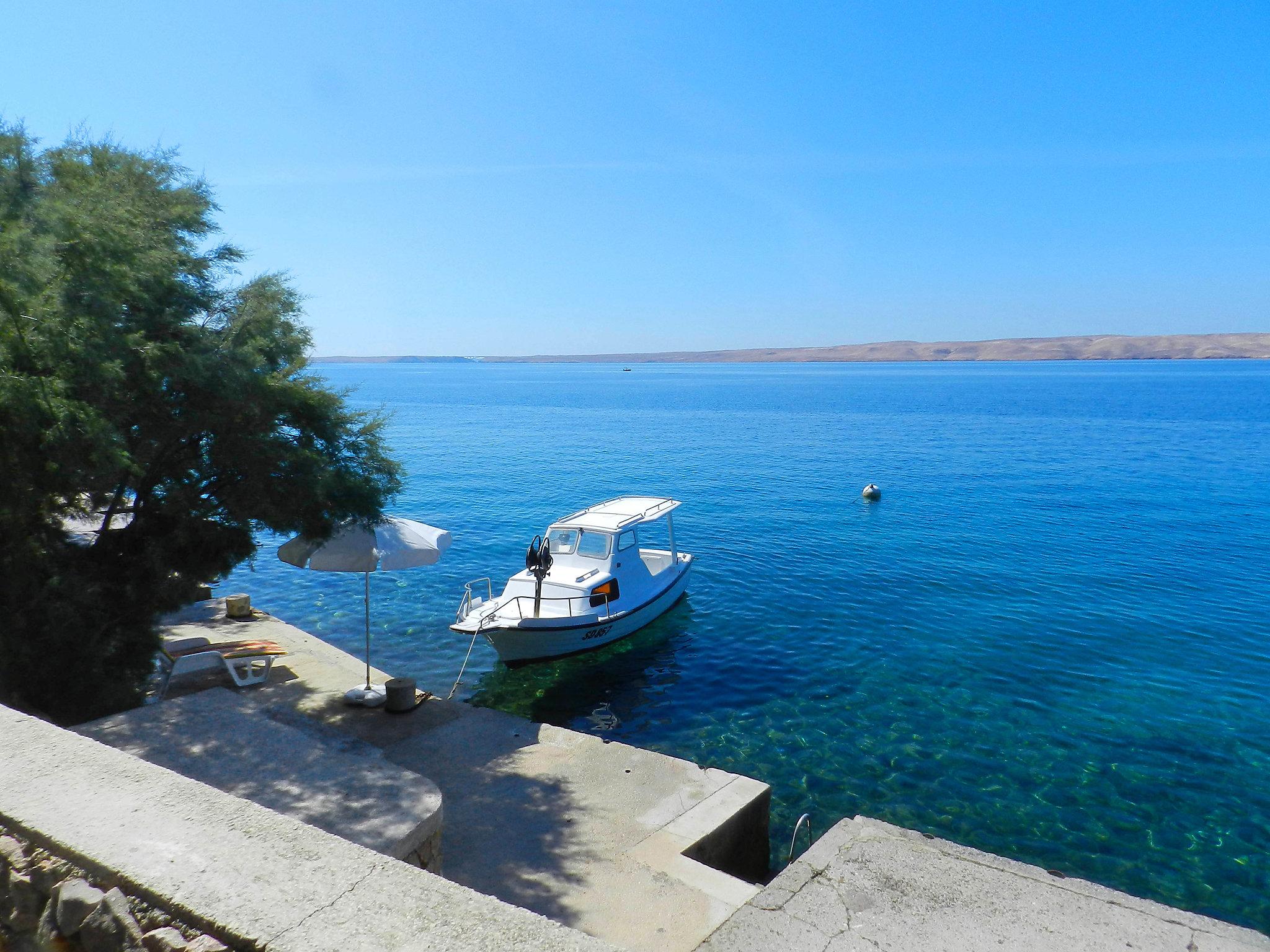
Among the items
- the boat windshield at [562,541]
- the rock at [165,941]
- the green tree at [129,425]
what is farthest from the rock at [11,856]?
the boat windshield at [562,541]

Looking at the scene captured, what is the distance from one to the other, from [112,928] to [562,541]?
15423 millimetres

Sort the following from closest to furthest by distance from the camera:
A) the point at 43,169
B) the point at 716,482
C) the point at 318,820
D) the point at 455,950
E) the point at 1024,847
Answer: the point at 455,950 → the point at 318,820 → the point at 1024,847 → the point at 43,169 → the point at 716,482

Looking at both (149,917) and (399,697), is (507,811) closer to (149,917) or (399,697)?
(399,697)

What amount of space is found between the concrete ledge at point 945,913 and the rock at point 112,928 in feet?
11.4

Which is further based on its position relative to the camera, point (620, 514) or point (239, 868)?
point (620, 514)

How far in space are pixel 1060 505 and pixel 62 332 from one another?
3586 centimetres

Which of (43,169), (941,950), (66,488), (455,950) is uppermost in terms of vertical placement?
(43,169)

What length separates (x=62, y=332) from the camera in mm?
8656

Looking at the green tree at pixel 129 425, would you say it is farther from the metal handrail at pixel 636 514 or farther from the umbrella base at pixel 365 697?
the metal handrail at pixel 636 514

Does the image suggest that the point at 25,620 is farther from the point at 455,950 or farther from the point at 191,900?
the point at 455,950

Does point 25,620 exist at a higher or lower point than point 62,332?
lower

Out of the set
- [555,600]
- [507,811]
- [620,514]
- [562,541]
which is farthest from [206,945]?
[620,514]

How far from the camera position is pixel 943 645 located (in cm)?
1778

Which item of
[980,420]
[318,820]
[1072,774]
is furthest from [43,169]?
[980,420]
